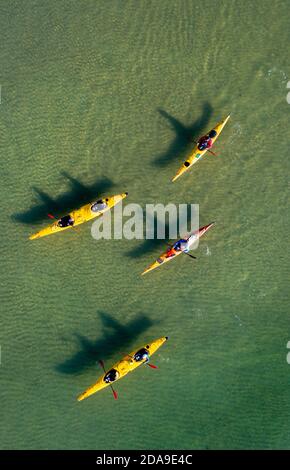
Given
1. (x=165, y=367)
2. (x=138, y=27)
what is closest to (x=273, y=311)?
(x=165, y=367)

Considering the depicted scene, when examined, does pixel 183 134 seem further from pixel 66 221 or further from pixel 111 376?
pixel 111 376

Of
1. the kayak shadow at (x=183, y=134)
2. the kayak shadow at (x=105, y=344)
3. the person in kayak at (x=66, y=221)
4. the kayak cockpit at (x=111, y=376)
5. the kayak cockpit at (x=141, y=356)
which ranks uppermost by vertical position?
the kayak shadow at (x=183, y=134)

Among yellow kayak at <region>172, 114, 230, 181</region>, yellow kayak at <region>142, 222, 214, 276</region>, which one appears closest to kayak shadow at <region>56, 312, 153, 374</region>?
yellow kayak at <region>142, 222, 214, 276</region>

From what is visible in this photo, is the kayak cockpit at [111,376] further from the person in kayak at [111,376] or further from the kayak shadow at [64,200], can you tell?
the kayak shadow at [64,200]

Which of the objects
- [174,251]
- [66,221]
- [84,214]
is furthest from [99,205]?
[174,251]

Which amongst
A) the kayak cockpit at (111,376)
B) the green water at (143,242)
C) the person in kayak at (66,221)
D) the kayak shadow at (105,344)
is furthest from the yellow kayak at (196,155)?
the kayak cockpit at (111,376)

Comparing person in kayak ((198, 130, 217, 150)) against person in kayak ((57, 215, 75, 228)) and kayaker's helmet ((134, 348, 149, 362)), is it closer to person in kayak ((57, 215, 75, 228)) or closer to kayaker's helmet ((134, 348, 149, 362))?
person in kayak ((57, 215, 75, 228))

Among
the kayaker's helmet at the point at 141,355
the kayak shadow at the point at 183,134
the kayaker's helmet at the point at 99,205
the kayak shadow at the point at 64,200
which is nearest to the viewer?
the kayaker's helmet at the point at 141,355
